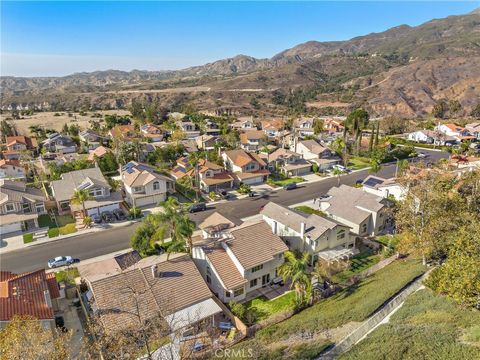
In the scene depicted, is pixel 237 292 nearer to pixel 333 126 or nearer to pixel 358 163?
pixel 358 163

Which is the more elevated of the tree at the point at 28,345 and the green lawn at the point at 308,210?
the tree at the point at 28,345

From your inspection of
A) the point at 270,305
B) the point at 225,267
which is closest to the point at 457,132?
the point at 270,305

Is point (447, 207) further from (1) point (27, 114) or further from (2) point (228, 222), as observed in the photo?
(1) point (27, 114)

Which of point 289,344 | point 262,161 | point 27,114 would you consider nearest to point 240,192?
point 262,161

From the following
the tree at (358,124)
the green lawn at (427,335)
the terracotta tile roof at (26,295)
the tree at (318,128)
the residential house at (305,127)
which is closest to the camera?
the green lawn at (427,335)

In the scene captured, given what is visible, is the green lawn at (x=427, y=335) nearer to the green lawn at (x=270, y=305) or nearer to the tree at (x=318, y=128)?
the green lawn at (x=270, y=305)

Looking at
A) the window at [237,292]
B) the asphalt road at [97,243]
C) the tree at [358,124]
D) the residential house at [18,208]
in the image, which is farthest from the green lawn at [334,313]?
the tree at [358,124]
